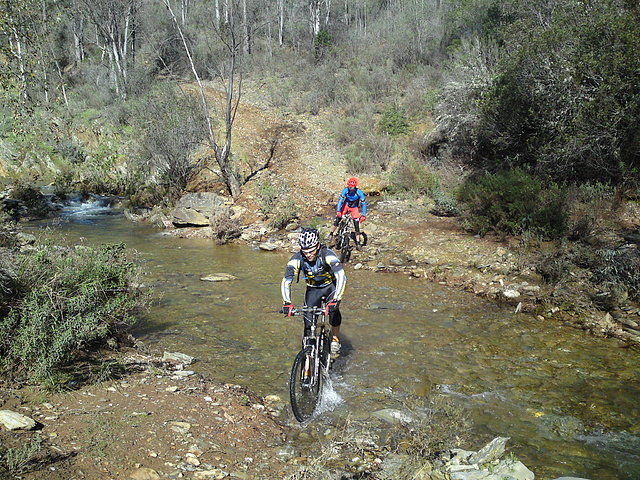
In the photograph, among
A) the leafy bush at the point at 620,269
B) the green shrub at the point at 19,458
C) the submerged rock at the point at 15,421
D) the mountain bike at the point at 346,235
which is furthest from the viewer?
the mountain bike at the point at 346,235

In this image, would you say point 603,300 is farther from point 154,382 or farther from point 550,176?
point 154,382

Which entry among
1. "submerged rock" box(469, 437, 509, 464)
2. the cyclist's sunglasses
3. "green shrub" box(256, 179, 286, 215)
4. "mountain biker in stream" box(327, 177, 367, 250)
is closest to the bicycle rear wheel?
"mountain biker in stream" box(327, 177, 367, 250)

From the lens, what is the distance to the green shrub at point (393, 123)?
995 inches

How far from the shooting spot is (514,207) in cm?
1316

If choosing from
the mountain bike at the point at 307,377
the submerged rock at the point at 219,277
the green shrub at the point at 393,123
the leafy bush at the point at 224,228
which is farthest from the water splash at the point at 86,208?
the mountain bike at the point at 307,377

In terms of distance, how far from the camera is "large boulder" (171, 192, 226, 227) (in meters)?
18.9

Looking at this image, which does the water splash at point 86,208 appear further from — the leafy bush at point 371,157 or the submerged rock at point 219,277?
the leafy bush at point 371,157

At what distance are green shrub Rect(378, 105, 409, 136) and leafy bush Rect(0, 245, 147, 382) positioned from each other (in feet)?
65.9

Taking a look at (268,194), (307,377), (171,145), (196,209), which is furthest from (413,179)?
(307,377)

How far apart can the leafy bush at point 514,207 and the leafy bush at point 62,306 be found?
1044 cm

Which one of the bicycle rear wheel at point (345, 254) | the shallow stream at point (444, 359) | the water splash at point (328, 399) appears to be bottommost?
the shallow stream at point (444, 359)

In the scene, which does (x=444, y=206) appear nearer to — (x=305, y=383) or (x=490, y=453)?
(x=305, y=383)

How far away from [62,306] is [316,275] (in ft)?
11.3

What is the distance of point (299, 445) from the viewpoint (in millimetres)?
5191
